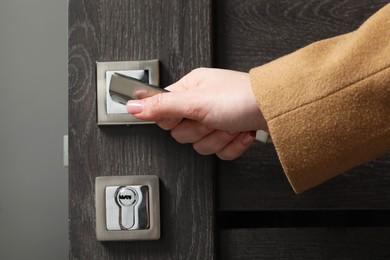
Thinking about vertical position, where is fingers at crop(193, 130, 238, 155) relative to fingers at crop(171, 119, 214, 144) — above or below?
below

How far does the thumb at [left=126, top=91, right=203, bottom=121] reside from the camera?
0.63 meters

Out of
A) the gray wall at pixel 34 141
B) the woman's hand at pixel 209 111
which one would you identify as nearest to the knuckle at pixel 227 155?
the woman's hand at pixel 209 111

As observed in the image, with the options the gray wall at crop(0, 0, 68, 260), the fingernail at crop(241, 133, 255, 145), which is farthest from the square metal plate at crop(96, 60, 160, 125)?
the gray wall at crop(0, 0, 68, 260)

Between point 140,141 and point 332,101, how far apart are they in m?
0.24

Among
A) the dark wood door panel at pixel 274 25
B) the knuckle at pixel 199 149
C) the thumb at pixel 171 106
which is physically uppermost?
the dark wood door panel at pixel 274 25

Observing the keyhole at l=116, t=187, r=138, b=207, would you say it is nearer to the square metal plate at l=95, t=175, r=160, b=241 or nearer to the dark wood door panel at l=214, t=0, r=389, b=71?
the square metal plate at l=95, t=175, r=160, b=241

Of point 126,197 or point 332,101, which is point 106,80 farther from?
point 332,101

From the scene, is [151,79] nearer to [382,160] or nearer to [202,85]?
[202,85]

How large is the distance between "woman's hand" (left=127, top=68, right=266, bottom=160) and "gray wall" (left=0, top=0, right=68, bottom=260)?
0.91m

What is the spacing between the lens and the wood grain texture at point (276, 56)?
70 centimetres

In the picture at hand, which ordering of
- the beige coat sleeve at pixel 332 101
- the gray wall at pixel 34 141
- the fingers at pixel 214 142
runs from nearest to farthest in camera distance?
the beige coat sleeve at pixel 332 101 → the fingers at pixel 214 142 → the gray wall at pixel 34 141

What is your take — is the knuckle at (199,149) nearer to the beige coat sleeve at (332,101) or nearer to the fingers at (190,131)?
the fingers at (190,131)

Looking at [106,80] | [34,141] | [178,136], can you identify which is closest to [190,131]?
[178,136]

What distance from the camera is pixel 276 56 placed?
2.34 feet
